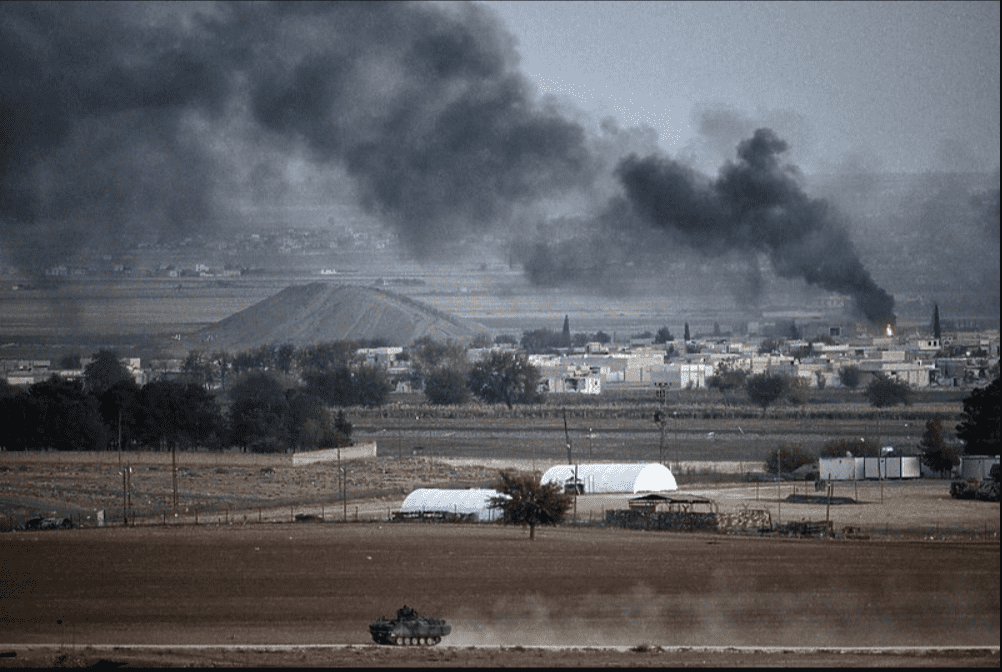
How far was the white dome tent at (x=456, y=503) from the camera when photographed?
44719 mm

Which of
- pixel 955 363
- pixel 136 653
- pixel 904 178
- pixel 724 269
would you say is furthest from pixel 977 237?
pixel 136 653

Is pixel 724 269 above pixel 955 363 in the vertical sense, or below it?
above

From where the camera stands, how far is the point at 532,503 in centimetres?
4184

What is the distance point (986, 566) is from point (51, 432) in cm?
4410

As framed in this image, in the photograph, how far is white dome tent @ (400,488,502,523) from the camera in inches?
1761

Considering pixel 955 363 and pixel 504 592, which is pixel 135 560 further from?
pixel 955 363

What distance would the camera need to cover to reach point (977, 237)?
119m

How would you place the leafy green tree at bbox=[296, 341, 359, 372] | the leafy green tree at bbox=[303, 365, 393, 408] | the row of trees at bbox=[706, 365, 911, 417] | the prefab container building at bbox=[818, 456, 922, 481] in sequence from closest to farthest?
the prefab container building at bbox=[818, 456, 922, 481], the row of trees at bbox=[706, 365, 911, 417], the leafy green tree at bbox=[303, 365, 393, 408], the leafy green tree at bbox=[296, 341, 359, 372]

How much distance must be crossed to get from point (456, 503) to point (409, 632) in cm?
1850

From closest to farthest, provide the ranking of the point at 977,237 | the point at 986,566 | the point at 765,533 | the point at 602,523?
the point at 986,566
the point at 765,533
the point at 602,523
the point at 977,237

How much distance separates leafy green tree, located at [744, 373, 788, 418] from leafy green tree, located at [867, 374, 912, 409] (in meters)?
6.00

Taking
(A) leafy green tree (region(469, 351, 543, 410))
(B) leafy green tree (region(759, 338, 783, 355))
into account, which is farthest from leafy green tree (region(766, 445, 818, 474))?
(B) leafy green tree (region(759, 338, 783, 355))

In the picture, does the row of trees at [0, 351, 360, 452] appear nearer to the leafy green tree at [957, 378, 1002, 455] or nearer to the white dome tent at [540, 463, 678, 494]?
the white dome tent at [540, 463, 678, 494]

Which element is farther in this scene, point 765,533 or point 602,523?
point 602,523
